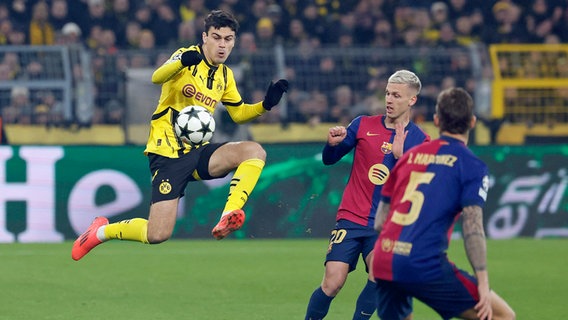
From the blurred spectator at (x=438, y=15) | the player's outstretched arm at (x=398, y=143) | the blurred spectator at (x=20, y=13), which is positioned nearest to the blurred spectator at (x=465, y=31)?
the blurred spectator at (x=438, y=15)

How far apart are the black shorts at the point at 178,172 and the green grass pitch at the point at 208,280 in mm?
1024

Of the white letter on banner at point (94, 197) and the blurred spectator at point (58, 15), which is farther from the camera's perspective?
the blurred spectator at point (58, 15)

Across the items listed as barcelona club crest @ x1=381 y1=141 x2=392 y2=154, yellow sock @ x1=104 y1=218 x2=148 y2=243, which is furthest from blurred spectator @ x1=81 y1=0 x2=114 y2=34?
barcelona club crest @ x1=381 y1=141 x2=392 y2=154

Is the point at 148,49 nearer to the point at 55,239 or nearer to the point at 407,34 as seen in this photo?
the point at 55,239

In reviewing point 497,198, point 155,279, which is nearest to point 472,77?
point 497,198

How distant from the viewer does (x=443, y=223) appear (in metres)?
5.81

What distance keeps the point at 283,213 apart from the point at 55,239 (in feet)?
9.78

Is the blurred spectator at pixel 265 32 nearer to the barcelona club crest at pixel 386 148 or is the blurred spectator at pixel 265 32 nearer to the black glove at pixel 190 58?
the black glove at pixel 190 58

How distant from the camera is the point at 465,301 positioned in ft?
19.1

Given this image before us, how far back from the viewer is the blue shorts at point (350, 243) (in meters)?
7.76

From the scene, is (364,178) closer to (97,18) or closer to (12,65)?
(12,65)

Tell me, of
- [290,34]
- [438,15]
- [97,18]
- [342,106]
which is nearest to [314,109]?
[342,106]

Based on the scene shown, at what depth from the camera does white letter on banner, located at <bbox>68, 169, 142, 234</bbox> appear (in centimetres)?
1454

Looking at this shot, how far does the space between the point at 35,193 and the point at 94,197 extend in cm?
75
